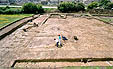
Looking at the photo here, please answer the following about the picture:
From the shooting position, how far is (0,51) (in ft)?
18.6

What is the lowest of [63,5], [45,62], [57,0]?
[45,62]

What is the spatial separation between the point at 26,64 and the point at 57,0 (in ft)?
209

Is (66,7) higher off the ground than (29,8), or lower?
higher

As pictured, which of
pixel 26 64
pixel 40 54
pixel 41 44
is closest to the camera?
pixel 26 64

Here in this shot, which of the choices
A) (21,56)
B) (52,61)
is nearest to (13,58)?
(21,56)

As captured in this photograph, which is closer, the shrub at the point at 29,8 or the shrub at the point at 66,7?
the shrub at the point at 29,8

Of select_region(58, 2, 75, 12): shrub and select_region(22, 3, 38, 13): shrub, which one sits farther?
select_region(58, 2, 75, 12): shrub

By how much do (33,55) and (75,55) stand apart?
259 cm

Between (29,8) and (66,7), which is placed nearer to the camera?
(29,8)

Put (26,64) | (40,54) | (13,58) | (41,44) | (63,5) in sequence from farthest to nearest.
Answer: (63,5), (41,44), (40,54), (13,58), (26,64)

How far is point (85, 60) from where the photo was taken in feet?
15.6

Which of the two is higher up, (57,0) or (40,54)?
(57,0)

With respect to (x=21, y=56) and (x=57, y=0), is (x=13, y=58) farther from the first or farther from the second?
(x=57, y=0)

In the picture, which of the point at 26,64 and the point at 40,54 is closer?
the point at 26,64
